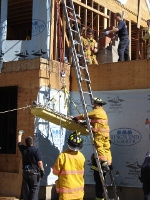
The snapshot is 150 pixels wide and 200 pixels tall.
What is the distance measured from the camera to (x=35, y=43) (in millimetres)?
9047

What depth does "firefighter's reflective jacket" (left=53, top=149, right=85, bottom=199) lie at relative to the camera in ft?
18.5

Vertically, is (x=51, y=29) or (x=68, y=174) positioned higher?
(x=51, y=29)

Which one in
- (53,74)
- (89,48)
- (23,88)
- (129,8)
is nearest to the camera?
(23,88)

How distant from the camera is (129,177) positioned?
26.0ft

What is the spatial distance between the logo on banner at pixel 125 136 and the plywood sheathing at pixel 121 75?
3.27 feet

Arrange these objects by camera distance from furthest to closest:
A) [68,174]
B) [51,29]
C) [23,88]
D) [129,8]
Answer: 1. [129,8]
2. [51,29]
3. [23,88]
4. [68,174]

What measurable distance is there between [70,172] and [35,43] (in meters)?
4.35

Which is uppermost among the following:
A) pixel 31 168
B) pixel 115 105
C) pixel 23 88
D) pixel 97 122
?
pixel 23 88

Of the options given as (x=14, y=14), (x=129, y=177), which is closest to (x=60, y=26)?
(x=14, y=14)

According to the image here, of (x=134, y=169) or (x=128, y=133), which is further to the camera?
(x=128, y=133)

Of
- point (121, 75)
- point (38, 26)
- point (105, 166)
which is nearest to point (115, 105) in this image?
point (121, 75)

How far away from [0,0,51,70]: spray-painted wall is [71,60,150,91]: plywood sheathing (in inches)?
53.0

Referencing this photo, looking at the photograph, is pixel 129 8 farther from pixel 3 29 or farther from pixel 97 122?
pixel 97 122

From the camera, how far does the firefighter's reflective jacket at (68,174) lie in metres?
5.65
